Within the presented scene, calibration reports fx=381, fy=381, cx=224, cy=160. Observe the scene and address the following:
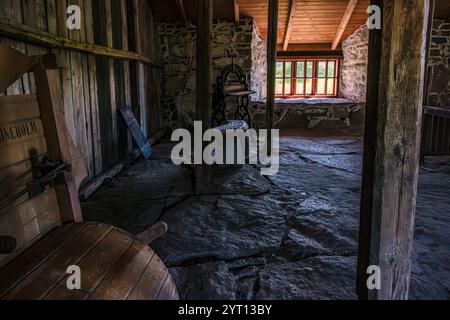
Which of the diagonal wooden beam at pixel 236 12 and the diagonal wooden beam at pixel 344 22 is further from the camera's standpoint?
the diagonal wooden beam at pixel 344 22

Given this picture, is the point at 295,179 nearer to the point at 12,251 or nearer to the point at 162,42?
the point at 12,251

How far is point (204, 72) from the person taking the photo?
3.95 meters

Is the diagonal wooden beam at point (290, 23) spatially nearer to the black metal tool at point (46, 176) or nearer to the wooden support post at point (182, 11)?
the wooden support post at point (182, 11)

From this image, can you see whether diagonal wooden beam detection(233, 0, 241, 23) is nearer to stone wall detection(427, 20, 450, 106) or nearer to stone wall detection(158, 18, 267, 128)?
stone wall detection(158, 18, 267, 128)

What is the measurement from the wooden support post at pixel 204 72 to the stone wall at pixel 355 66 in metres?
5.56

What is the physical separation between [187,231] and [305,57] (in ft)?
25.5

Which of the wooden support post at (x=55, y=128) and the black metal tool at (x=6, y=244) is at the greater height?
the wooden support post at (x=55, y=128)

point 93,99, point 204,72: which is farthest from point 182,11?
point 204,72

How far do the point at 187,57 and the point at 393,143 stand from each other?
712cm

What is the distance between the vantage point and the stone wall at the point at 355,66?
8.57m

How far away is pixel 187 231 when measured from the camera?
123 inches

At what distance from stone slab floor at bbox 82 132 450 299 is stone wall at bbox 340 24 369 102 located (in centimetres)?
395

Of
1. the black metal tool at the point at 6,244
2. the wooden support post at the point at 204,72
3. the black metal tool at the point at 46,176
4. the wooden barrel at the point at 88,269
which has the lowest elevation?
the wooden barrel at the point at 88,269

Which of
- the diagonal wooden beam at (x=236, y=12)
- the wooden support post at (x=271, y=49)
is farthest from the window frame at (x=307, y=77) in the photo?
the wooden support post at (x=271, y=49)
